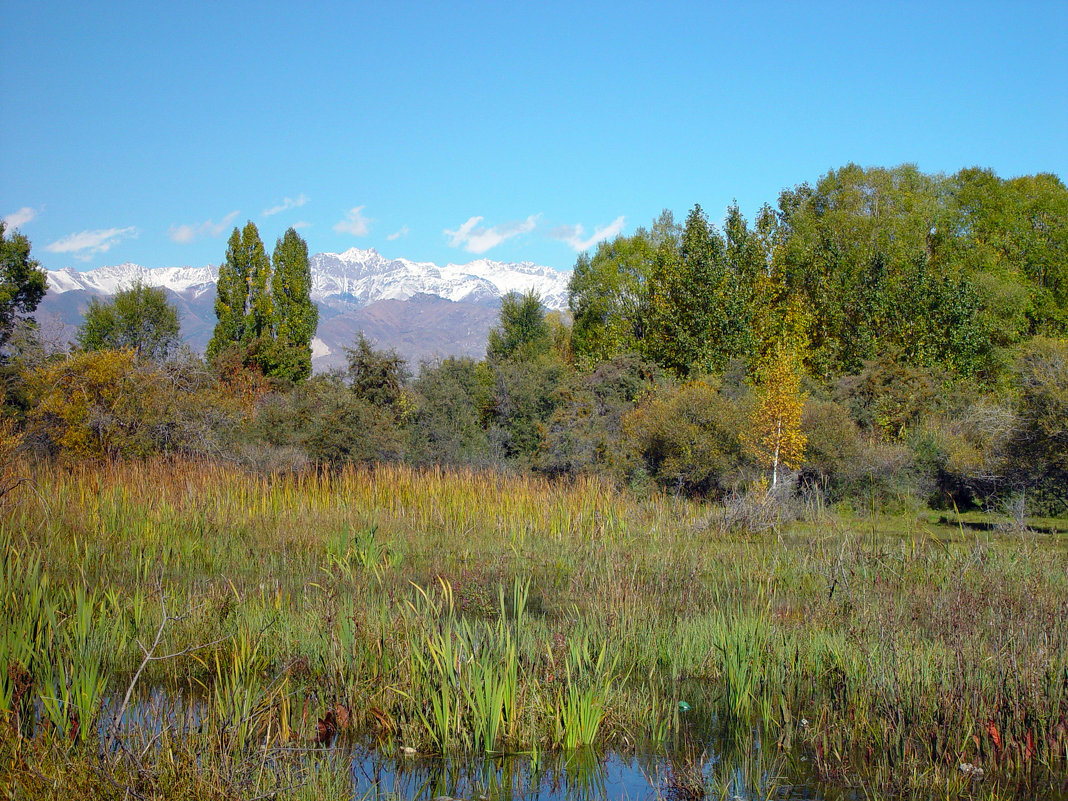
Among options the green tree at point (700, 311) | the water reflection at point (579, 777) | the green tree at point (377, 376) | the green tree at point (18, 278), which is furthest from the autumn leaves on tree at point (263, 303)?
the water reflection at point (579, 777)

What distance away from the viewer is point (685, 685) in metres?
5.31

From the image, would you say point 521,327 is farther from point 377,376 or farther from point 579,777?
point 579,777

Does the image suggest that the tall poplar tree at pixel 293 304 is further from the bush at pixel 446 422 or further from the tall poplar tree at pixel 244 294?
the bush at pixel 446 422

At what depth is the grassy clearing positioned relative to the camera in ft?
12.7

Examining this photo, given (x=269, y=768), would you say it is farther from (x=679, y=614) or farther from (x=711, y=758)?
(x=679, y=614)

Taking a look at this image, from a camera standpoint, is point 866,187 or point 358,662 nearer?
point 358,662

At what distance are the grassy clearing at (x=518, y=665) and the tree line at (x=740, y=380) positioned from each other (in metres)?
4.14

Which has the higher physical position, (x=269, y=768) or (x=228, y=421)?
(x=228, y=421)

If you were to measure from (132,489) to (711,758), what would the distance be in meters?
9.09

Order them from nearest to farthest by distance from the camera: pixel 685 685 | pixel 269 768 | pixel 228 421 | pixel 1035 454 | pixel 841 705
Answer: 1. pixel 269 768
2. pixel 841 705
3. pixel 685 685
4. pixel 1035 454
5. pixel 228 421

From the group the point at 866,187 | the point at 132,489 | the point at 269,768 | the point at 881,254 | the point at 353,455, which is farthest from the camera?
the point at 866,187

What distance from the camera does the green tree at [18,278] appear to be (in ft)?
103

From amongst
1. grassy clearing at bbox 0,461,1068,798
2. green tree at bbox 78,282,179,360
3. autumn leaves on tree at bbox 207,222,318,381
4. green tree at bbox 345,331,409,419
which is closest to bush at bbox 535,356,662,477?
green tree at bbox 345,331,409,419

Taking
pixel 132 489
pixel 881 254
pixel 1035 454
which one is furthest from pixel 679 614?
pixel 881 254
